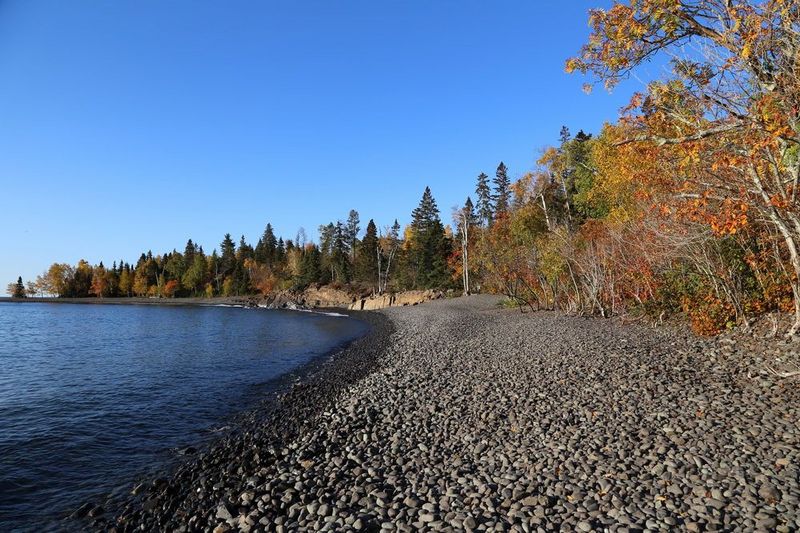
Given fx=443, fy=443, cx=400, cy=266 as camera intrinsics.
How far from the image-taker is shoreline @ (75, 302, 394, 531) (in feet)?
23.6

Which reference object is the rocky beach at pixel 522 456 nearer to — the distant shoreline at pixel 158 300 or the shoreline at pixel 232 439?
the shoreline at pixel 232 439

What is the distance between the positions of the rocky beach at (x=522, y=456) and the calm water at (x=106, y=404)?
1236 mm

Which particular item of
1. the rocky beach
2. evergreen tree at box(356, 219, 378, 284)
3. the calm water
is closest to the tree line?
the rocky beach

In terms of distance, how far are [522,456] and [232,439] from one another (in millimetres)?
6802

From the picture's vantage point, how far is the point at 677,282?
679 inches

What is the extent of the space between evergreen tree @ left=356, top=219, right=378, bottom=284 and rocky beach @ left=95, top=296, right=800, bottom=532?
63743 mm

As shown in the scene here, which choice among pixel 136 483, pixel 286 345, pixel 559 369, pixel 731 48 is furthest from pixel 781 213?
pixel 286 345

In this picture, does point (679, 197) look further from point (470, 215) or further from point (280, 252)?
point (280, 252)

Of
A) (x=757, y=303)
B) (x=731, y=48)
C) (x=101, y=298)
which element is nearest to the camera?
(x=731, y=48)

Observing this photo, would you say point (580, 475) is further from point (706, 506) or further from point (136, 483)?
point (136, 483)

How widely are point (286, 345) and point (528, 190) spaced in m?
25.8

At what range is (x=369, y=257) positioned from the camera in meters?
76.6

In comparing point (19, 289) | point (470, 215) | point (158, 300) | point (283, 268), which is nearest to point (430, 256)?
point (470, 215)

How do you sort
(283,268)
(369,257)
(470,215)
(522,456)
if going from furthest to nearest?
(283,268) → (369,257) → (470,215) → (522,456)
